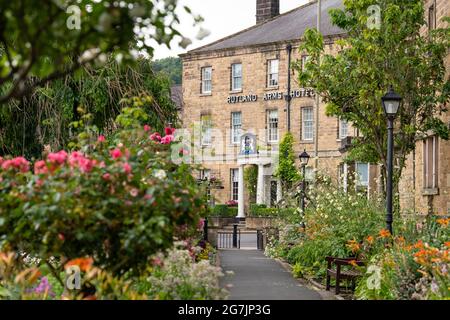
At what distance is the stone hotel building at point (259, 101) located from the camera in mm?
46250

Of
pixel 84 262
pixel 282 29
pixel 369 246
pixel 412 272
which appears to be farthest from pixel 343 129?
pixel 84 262

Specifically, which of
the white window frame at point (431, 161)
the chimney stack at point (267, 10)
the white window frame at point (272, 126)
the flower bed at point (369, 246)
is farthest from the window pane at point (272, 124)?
the white window frame at point (431, 161)

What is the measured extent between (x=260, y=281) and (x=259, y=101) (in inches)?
1267

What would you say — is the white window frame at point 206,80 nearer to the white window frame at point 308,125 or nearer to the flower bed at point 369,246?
the white window frame at point 308,125

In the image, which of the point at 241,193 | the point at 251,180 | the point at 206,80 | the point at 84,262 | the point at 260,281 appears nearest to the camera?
the point at 84,262

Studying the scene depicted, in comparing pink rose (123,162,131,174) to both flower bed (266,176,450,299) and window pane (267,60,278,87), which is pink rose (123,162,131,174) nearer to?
flower bed (266,176,450,299)

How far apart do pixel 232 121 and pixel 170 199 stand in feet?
136

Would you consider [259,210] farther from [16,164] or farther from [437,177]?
[16,164]

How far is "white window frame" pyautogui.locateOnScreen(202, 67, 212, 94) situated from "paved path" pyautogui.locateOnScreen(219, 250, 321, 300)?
27343 millimetres

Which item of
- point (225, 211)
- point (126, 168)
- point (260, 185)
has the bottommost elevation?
point (225, 211)

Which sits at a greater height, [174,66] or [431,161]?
[174,66]

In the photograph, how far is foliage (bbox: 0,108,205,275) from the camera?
27.2ft

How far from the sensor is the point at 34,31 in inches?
247

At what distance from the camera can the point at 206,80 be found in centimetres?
5188
